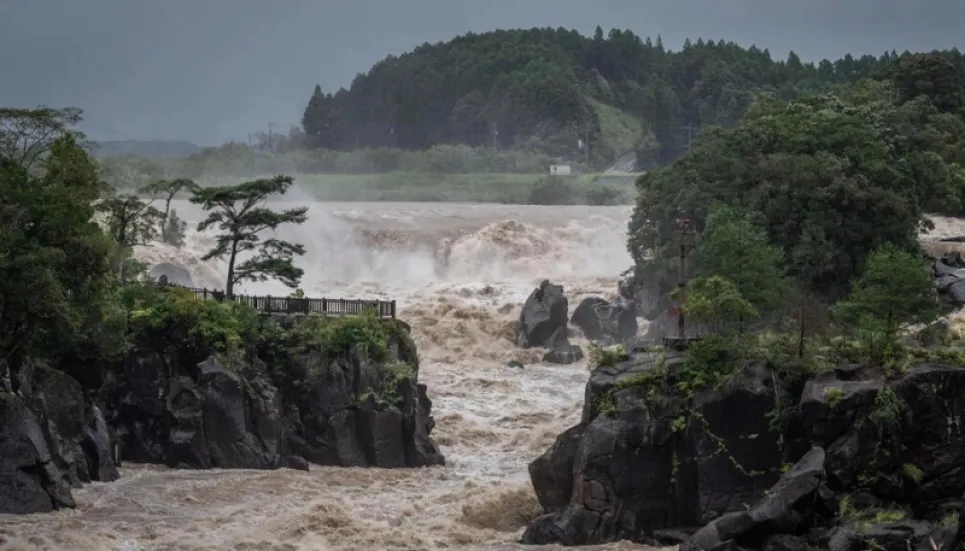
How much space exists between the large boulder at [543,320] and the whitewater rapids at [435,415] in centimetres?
78

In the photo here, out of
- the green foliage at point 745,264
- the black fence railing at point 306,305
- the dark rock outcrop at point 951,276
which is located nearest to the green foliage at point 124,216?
the black fence railing at point 306,305

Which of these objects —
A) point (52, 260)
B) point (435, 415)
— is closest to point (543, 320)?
point (435, 415)

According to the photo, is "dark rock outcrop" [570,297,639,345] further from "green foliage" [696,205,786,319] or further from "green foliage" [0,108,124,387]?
"green foliage" [0,108,124,387]

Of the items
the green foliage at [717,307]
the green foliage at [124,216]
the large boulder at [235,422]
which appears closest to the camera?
the green foliage at [717,307]

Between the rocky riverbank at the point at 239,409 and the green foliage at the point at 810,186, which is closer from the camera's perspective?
the rocky riverbank at the point at 239,409

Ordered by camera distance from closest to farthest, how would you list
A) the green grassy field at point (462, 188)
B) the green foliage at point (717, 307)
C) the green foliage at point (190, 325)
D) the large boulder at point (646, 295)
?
the green foliage at point (717, 307)
the green foliage at point (190, 325)
the large boulder at point (646, 295)
the green grassy field at point (462, 188)

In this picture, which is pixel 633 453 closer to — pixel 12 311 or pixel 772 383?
pixel 772 383

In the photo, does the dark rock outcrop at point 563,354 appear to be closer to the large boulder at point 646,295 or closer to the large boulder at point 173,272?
the large boulder at point 646,295

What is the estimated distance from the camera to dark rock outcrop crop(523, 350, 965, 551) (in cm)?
3353

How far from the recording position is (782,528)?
33.3 metres

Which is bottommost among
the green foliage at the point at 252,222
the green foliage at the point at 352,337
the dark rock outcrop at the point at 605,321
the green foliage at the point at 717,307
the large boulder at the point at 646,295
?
the dark rock outcrop at the point at 605,321

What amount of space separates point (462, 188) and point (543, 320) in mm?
96833

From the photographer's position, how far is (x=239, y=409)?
4659cm

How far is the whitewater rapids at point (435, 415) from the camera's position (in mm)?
37500
